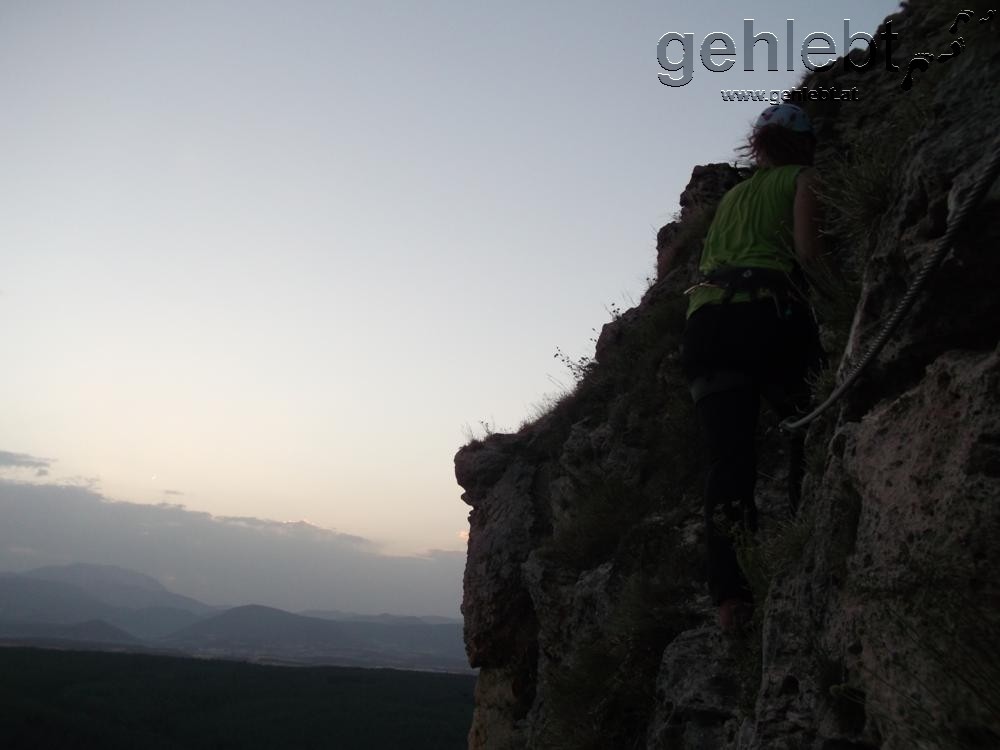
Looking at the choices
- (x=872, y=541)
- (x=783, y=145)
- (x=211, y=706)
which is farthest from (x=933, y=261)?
(x=211, y=706)

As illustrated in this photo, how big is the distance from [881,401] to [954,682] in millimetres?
1004

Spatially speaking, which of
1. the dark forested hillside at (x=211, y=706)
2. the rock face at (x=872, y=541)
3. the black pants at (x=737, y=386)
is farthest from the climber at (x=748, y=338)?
the dark forested hillside at (x=211, y=706)

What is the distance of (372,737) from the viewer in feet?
308

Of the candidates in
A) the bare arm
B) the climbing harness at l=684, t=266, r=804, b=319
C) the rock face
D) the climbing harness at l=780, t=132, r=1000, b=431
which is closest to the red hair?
the rock face

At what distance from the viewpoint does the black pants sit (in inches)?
146

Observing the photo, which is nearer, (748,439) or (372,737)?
(748,439)

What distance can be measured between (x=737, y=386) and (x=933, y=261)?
1.45 metres

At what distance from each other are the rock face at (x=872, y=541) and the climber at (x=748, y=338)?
0.15m

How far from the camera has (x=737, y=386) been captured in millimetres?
3809

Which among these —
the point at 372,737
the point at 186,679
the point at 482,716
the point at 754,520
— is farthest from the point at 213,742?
the point at 754,520

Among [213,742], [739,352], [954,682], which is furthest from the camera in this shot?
[213,742]

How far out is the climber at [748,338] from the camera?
3699 mm

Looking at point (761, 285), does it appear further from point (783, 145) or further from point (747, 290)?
point (783, 145)

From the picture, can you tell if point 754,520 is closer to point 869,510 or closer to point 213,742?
point 869,510
